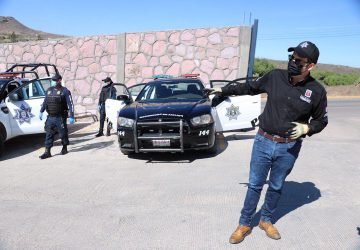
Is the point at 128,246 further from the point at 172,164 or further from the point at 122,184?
the point at 172,164

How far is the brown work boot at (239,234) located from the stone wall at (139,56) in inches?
394

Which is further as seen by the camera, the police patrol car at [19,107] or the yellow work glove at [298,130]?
the police patrol car at [19,107]

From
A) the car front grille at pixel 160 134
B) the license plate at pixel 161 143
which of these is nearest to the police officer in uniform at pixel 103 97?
the car front grille at pixel 160 134

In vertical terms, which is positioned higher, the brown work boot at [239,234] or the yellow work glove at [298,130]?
the yellow work glove at [298,130]

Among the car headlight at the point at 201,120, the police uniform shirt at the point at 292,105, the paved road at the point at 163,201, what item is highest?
the police uniform shirt at the point at 292,105

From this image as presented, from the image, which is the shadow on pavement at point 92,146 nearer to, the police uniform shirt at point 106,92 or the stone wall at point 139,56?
the police uniform shirt at point 106,92

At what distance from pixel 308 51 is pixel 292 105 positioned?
0.49 meters

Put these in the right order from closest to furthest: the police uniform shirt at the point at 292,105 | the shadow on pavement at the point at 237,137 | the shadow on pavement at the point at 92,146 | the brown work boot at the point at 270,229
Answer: the police uniform shirt at the point at 292,105 < the brown work boot at the point at 270,229 < the shadow on pavement at the point at 92,146 < the shadow on pavement at the point at 237,137

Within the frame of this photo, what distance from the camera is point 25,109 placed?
8273 millimetres

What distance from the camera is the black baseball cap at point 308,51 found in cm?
329

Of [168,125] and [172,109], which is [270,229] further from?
[172,109]

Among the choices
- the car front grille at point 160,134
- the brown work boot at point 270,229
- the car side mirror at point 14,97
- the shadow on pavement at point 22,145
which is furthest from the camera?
the shadow on pavement at point 22,145

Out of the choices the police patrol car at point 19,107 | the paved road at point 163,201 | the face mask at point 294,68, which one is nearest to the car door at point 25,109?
the police patrol car at point 19,107

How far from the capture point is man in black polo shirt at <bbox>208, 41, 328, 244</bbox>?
11.0 ft
